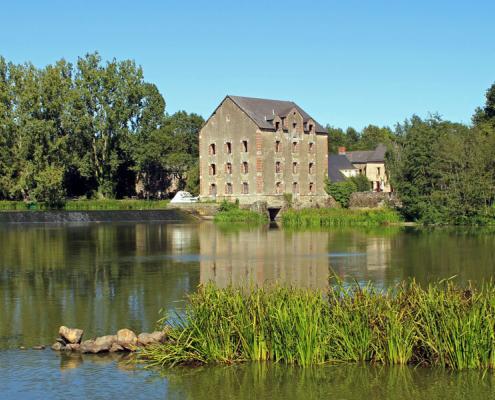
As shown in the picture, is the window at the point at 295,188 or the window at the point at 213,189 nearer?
the window at the point at 295,188

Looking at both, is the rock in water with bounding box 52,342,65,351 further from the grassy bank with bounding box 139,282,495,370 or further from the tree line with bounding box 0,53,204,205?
the tree line with bounding box 0,53,204,205

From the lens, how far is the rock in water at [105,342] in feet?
54.4

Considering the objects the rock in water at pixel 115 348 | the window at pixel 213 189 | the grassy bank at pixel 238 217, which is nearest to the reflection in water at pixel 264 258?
the rock in water at pixel 115 348

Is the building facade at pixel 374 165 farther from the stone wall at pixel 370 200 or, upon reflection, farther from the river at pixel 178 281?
the river at pixel 178 281

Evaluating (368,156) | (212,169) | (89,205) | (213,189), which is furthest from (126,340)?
(368,156)

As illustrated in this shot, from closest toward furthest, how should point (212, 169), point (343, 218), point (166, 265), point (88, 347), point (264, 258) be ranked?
1. point (88, 347)
2. point (166, 265)
3. point (264, 258)
4. point (343, 218)
5. point (212, 169)

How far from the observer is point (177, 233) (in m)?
55.5

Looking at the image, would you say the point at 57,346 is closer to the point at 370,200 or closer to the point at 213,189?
the point at 370,200

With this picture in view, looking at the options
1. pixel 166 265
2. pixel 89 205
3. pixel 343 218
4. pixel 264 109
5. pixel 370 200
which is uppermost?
pixel 264 109

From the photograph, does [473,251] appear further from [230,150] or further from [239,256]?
[230,150]

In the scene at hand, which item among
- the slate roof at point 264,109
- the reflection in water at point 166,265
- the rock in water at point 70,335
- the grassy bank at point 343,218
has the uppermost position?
the slate roof at point 264,109

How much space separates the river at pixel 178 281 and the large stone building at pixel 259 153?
1756 cm

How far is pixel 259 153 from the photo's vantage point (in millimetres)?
78625

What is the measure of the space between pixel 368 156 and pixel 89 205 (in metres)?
52.5
